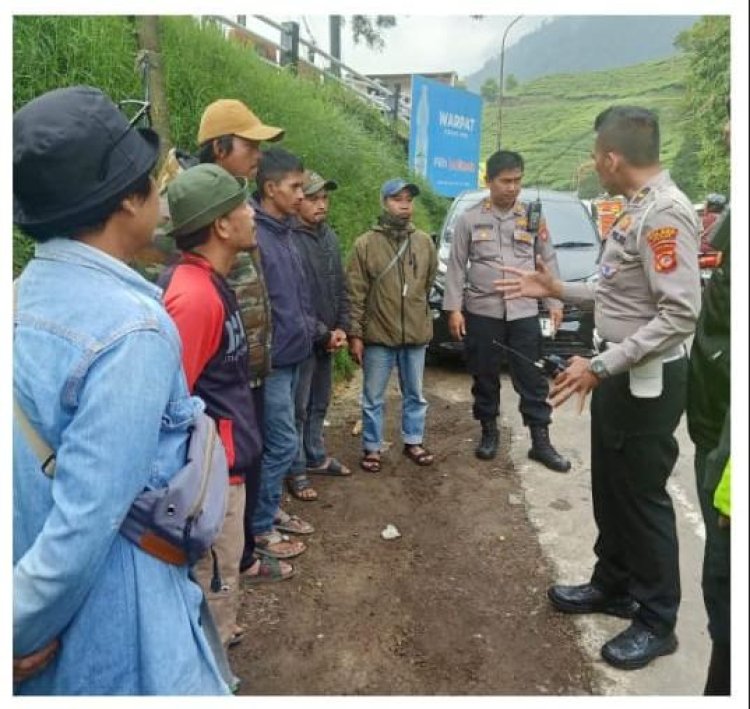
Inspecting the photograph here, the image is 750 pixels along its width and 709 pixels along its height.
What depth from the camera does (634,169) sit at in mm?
2486

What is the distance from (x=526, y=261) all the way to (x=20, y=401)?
3.70 meters

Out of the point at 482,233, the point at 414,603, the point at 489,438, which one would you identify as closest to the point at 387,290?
the point at 482,233

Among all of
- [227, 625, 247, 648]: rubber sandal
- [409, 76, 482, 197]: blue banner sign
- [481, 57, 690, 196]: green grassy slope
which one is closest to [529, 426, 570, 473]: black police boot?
[227, 625, 247, 648]: rubber sandal

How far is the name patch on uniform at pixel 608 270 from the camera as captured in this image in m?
2.52

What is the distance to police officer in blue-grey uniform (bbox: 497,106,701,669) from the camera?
232 centimetres

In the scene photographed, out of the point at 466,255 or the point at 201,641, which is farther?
the point at 466,255

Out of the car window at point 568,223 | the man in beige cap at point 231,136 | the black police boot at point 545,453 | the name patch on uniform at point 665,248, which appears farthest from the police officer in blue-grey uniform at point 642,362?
the car window at point 568,223

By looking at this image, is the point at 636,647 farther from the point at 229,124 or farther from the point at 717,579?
the point at 229,124

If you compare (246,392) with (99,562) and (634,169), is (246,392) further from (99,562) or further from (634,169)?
(634,169)

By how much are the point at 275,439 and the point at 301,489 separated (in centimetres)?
84

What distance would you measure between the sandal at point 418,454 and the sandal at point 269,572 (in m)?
1.49

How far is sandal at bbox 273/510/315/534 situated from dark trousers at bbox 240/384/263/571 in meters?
0.35

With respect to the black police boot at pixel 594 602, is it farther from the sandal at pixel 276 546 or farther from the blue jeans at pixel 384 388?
the blue jeans at pixel 384 388

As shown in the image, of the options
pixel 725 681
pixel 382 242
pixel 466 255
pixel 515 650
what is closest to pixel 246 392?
pixel 515 650
